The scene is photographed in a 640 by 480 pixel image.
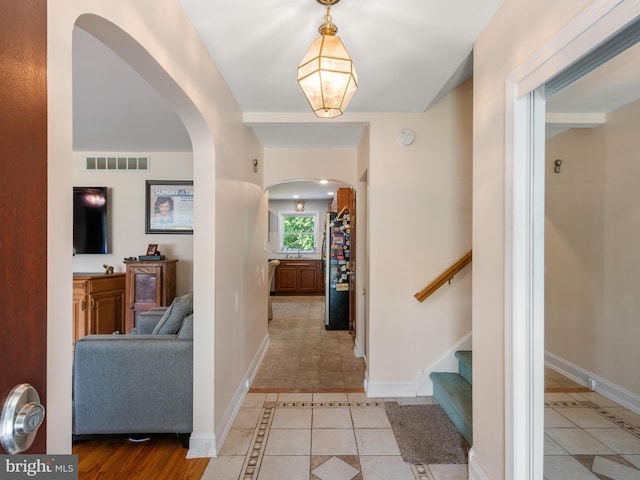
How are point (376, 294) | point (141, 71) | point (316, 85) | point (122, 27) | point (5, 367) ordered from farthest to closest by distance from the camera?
point (376, 294)
point (141, 71)
point (316, 85)
point (122, 27)
point (5, 367)

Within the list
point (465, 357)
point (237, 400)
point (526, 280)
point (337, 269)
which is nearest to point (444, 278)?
point (465, 357)

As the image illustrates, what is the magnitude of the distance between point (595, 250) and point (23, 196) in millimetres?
2064

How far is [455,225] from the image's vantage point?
2.85 meters

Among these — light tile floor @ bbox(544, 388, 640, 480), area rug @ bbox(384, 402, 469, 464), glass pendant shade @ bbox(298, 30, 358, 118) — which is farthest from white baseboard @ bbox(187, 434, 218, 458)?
glass pendant shade @ bbox(298, 30, 358, 118)

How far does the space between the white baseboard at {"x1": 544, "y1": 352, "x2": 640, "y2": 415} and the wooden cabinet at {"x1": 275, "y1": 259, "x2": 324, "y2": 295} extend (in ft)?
22.7

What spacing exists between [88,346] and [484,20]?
2.95m

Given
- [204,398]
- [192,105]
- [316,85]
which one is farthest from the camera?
[204,398]

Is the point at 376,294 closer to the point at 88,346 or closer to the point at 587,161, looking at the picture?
the point at 587,161

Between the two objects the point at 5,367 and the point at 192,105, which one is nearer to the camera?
the point at 5,367

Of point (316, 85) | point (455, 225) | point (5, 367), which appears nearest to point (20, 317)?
point (5, 367)

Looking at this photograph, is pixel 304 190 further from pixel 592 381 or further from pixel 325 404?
pixel 592 381

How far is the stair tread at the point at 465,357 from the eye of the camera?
8.65 ft

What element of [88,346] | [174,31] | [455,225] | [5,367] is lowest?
[88,346]

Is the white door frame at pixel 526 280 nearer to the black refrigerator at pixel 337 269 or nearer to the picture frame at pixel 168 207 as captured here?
the black refrigerator at pixel 337 269
